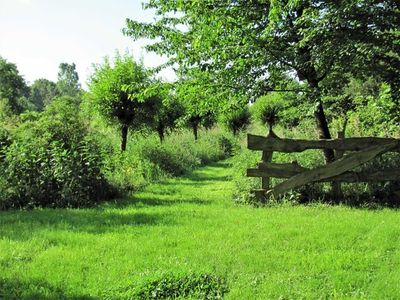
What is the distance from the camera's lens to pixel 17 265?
5258mm

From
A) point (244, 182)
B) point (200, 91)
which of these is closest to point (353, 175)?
point (244, 182)

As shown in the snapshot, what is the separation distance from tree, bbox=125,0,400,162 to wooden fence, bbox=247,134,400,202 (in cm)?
87

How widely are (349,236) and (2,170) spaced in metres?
7.09

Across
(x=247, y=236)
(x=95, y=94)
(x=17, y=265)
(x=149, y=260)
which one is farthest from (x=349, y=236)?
(x=95, y=94)

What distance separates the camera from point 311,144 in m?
9.15

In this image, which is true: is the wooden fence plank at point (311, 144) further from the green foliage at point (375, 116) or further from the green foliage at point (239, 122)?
the green foliage at point (239, 122)

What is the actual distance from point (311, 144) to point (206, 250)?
14.3 feet

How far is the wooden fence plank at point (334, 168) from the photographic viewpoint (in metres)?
8.83

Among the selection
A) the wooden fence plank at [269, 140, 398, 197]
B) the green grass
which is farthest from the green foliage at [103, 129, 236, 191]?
the wooden fence plank at [269, 140, 398, 197]

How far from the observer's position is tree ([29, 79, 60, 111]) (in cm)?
12885

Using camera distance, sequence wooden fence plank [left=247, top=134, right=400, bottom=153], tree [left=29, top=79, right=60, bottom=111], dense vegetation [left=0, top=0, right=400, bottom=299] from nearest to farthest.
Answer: dense vegetation [left=0, top=0, right=400, bottom=299] < wooden fence plank [left=247, top=134, right=400, bottom=153] < tree [left=29, top=79, right=60, bottom=111]

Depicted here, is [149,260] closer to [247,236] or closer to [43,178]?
[247,236]

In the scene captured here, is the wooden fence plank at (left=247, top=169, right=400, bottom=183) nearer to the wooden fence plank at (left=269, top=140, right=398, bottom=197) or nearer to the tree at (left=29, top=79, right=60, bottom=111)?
the wooden fence plank at (left=269, top=140, right=398, bottom=197)

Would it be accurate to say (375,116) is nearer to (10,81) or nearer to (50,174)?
(50,174)
